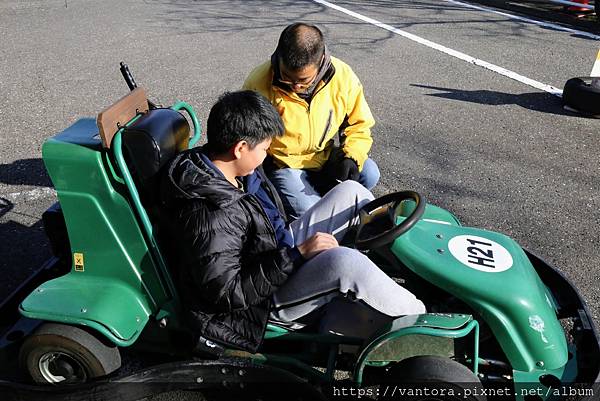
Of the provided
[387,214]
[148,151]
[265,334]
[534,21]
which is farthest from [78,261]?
[534,21]

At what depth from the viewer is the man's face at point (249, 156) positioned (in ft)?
7.93

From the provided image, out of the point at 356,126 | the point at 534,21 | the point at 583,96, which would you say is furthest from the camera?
the point at 534,21

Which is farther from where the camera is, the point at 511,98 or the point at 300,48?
Result: the point at 511,98

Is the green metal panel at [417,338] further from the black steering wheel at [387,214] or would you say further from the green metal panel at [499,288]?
the black steering wheel at [387,214]

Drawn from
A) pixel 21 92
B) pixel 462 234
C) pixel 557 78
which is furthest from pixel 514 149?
pixel 21 92

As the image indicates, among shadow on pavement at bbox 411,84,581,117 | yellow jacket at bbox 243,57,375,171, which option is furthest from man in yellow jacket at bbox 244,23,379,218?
shadow on pavement at bbox 411,84,581,117

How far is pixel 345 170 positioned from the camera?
3.49m

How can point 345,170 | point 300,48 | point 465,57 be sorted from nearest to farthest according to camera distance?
point 300,48, point 345,170, point 465,57

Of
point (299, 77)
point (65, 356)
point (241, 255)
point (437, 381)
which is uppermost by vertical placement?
point (299, 77)

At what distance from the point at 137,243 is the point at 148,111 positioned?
592 millimetres

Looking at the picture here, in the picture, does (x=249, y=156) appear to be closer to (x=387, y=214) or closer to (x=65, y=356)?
(x=387, y=214)

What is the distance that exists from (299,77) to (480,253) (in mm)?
1343

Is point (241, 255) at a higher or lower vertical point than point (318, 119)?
lower

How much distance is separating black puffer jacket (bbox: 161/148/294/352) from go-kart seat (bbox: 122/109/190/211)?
0.27 ft
